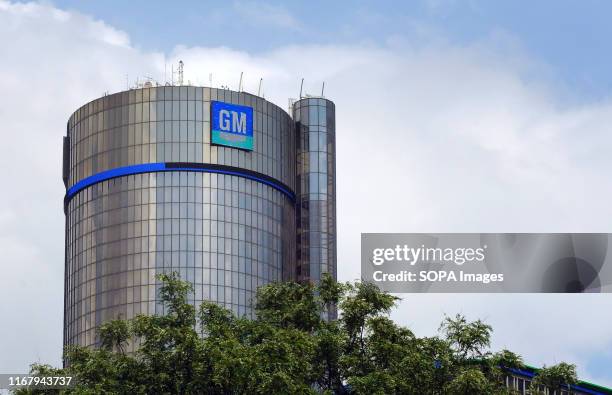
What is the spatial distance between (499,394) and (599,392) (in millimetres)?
80339

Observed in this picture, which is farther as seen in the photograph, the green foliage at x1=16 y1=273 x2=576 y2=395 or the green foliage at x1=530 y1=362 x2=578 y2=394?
the green foliage at x1=530 y1=362 x2=578 y2=394

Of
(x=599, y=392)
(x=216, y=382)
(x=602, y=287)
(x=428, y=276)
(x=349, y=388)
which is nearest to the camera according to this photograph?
(x=216, y=382)

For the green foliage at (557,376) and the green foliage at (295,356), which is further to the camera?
the green foliage at (557,376)

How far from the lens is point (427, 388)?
11125 cm

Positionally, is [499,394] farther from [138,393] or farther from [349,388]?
[138,393]

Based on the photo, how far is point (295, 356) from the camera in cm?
10869

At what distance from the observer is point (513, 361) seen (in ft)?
373

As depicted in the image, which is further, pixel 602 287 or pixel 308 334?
pixel 602 287

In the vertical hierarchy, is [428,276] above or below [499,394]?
above

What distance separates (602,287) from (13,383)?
65.1m

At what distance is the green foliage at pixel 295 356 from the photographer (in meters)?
108

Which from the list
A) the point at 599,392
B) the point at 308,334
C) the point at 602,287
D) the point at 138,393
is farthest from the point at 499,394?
the point at 599,392

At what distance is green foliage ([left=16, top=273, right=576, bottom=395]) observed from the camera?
10788 centimetres

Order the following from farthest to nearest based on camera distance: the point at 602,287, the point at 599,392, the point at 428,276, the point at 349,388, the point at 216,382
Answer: the point at 599,392 < the point at 602,287 < the point at 428,276 < the point at 349,388 < the point at 216,382
